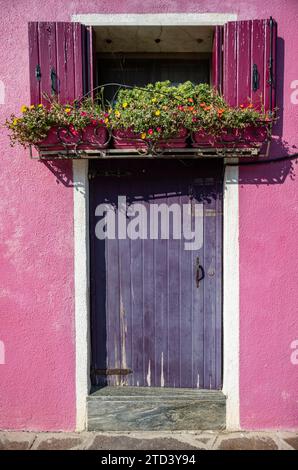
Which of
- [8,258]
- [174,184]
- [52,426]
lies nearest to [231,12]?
[174,184]

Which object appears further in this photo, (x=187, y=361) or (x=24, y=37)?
(x=187, y=361)

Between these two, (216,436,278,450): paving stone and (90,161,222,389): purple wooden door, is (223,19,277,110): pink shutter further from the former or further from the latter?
(216,436,278,450): paving stone

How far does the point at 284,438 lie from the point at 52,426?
6.70 ft

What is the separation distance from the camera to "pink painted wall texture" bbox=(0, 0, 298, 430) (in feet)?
11.4

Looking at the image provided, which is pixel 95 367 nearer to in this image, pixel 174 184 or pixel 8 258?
pixel 8 258

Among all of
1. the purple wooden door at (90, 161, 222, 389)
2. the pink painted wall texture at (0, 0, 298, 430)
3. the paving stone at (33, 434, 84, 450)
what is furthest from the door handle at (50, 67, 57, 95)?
the paving stone at (33, 434, 84, 450)

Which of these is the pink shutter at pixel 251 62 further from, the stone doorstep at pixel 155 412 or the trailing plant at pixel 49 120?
the stone doorstep at pixel 155 412

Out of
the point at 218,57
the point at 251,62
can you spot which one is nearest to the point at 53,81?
the point at 218,57

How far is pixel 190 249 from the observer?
3676 millimetres

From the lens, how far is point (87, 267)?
11.9ft

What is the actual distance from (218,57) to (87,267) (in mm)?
2144

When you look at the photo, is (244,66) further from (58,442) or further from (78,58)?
(58,442)

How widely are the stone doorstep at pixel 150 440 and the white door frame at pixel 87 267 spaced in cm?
14

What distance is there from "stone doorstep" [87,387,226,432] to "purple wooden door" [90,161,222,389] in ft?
0.53
